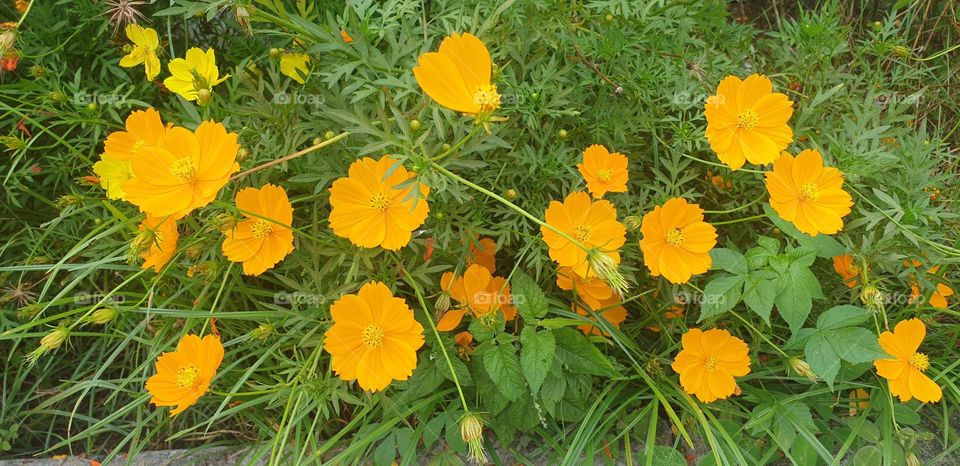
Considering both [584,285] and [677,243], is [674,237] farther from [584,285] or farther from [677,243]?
[584,285]

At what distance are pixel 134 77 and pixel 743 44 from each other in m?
1.44

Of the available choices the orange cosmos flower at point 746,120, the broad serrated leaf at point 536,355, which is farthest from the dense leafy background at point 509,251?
the orange cosmos flower at point 746,120

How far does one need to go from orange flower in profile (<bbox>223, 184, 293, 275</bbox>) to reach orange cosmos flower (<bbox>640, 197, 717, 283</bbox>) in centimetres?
63

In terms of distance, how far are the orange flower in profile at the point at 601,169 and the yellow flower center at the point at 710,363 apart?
14.1 inches

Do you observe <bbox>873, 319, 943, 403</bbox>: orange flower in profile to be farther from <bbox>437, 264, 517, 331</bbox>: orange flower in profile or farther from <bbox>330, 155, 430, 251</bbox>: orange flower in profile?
<bbox>330, 155, 430, 251</bbox>: orange flower in profile

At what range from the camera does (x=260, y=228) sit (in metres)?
1.17

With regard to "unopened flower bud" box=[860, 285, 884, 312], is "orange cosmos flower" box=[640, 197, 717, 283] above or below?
above

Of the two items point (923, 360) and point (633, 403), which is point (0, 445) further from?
point (923, 360)

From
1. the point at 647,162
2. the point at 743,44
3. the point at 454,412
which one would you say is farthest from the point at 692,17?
the point at 454,412

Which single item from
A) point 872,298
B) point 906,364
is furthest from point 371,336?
Answer: point 906,364

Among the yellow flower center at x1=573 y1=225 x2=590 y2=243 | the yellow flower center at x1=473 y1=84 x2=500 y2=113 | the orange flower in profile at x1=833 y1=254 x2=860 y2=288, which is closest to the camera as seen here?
the yellow flower center at x1=473 y1=84 x2=500 y2=113

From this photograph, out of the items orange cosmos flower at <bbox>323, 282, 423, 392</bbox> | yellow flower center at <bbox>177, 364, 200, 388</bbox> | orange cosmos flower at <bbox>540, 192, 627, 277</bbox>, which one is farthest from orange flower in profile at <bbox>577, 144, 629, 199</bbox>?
yellow flower center at <bbox>177, 364, 200, 388</bbox>

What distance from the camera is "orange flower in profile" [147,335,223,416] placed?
3.71 ft

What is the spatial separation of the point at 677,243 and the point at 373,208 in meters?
0.54
